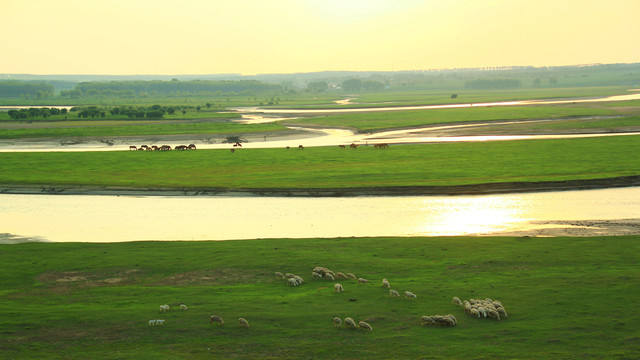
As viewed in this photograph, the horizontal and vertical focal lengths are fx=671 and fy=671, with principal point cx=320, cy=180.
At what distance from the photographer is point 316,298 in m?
19.8

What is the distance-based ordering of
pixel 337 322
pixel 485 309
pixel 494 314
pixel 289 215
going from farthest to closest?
1. pixel 289 215
2. pixel 485 309
3. pixel 494 314
4. pixel 337 322

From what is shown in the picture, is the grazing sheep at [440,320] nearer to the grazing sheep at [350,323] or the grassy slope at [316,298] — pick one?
the grassy slope at [316,298]

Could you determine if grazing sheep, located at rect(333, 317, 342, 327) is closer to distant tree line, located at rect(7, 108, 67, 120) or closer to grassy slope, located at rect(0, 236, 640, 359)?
grassy slope, located at rect(0, 236, 640, 359)

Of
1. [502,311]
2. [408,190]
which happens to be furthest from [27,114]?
[502,311]

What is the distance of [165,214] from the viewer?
1523 inches

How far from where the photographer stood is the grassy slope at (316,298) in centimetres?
1577

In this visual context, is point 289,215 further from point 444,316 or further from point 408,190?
point 444,316

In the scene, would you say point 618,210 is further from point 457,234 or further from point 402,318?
point 402,318

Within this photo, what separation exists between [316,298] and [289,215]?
1781 centimetres

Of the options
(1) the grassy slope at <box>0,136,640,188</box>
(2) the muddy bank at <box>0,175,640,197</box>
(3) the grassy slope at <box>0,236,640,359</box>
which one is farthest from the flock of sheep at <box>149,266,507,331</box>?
(1) the grassy slope at <box>0,136,640,188</box>

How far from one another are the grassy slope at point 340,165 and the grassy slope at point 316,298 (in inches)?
749

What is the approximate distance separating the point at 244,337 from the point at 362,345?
9.68ft

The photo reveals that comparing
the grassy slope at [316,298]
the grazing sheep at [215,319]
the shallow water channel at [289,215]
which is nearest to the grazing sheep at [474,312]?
the grassy slope at [316,298]

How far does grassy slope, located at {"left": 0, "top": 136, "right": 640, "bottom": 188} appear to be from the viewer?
47125 mm
